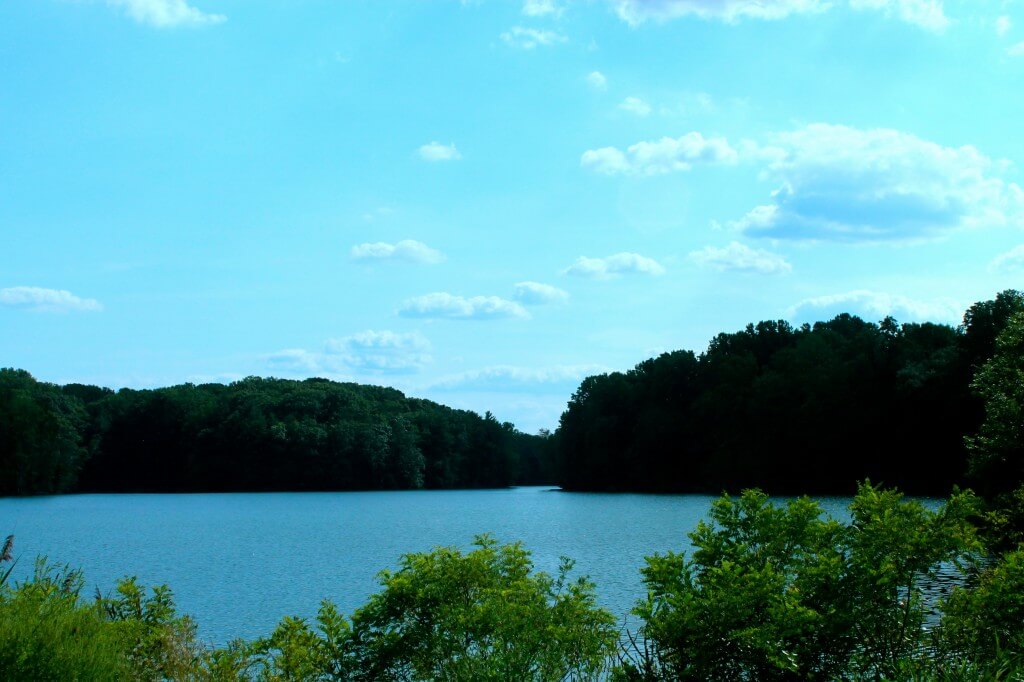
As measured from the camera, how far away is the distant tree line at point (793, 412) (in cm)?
6375

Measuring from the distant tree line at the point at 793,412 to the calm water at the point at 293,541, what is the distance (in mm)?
14228

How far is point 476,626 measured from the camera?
23.7ft

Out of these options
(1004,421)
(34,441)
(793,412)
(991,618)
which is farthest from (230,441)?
(991,618)

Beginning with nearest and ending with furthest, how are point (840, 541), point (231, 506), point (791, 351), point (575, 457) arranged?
1. point (840, 541)
2. point (231, 506)
3. point (791, 351)
4. point (575, 457)

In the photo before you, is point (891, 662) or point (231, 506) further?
point (231, 506)

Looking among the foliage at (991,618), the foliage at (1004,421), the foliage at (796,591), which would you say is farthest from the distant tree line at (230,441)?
the foliage at (991,618)

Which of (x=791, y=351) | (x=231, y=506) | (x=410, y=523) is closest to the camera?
(x=410, y=523)

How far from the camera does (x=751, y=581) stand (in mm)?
6895

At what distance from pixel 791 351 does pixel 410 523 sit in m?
40.9

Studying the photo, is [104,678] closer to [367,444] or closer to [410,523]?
[410,523]

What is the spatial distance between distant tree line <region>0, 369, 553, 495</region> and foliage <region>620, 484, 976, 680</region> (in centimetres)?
8775

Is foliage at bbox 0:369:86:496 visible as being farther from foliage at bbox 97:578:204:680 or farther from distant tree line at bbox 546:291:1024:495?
foliage at bbox 97:578:204:680

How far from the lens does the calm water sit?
2359 centimetres

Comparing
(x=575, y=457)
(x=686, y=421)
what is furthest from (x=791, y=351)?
(x=575, y=457)
